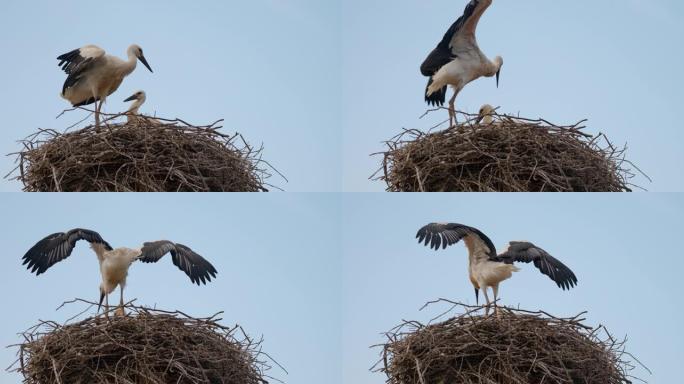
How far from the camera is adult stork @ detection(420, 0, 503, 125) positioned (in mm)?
8141

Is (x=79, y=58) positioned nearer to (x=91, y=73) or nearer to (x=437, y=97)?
(x=91, y=73)

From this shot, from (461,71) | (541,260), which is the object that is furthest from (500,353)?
(461,71)

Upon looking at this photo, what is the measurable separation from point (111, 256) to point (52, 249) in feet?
1.40

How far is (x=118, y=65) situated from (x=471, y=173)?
251cm

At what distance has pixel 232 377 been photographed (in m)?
7.07

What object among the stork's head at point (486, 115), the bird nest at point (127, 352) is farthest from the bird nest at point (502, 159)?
the bird nest at point (127, 352)

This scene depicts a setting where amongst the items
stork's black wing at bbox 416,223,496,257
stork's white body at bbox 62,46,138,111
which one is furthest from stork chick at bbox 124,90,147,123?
stork's black wing at bbox 416,223,496,257

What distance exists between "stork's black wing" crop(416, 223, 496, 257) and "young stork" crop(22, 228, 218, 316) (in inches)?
52.7

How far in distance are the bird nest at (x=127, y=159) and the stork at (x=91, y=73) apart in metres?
0.58

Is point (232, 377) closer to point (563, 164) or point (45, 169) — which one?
point (45, 169)

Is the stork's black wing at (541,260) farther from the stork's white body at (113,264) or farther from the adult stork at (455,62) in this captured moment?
the stork's white body at (113,264)

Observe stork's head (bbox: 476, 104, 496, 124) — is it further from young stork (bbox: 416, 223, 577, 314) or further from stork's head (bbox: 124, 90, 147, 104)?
stork's head (bbox: 124, 90, 147, 104)

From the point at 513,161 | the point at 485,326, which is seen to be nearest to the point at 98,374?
the point at 485,326

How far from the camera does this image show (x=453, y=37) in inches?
323
